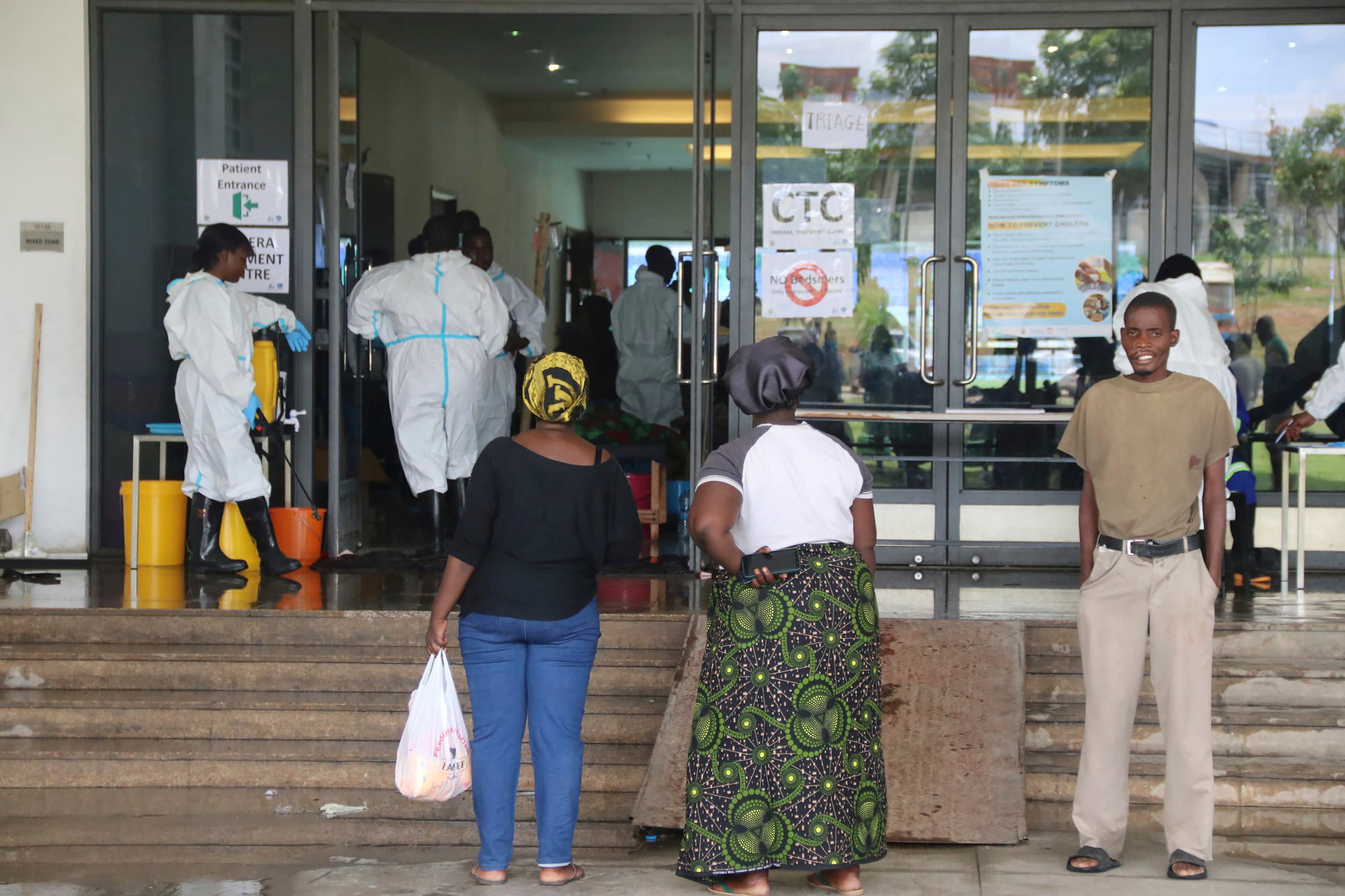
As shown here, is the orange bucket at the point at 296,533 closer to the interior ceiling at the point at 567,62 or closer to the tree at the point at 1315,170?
the interior ceiling at the point at 567,62

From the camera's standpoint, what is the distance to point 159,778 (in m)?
4.32

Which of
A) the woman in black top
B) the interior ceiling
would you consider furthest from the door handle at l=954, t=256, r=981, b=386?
the woman in black top

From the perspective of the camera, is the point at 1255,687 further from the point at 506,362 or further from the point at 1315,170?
the point at 506,362

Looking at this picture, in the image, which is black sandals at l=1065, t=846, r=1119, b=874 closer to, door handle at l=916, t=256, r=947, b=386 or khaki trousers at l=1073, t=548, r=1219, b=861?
khaki trousers at l=1073, t=548, r=1219, b=861

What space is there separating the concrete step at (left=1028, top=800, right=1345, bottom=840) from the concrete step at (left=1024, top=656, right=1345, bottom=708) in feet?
1.35

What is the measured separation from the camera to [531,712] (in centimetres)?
348

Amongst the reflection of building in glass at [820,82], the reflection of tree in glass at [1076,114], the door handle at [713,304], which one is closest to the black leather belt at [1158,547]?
the door handle at [713,304]

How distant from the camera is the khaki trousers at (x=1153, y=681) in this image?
3475 millimetres

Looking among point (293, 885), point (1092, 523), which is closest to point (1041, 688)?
point (1092, 523)

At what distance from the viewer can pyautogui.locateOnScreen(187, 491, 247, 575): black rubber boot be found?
6.15 meters

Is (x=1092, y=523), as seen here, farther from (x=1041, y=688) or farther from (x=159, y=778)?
(x=159, y=778)

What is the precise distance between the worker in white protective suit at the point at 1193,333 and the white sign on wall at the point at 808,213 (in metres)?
1.41

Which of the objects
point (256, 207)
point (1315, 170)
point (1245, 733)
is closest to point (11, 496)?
point (256, 207)

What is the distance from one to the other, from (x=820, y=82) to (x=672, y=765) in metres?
3.69
